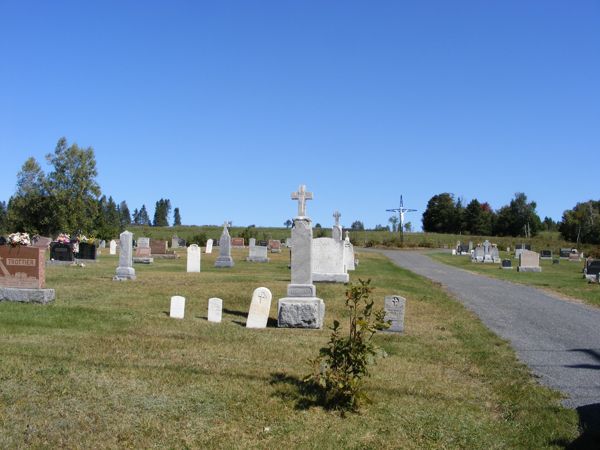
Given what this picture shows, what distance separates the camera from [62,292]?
15.8 meters

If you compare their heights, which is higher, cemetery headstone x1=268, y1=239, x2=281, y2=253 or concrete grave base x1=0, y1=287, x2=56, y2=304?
cemetery headstone x1=268, y1=239, x2=281, y2=253

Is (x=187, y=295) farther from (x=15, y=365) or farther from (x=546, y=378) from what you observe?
(x=546, y=378)

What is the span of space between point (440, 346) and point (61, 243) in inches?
860

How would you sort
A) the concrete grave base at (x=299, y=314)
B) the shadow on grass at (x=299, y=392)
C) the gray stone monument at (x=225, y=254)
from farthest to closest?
the gray stone monument at (x=225, y=254) → the concrete grave base at (x=299, y=314) → the shadow on grass at (x=299, y=392)

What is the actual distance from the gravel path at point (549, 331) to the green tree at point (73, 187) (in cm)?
5385

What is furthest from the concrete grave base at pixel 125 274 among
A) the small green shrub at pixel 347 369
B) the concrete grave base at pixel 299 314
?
the small green shrub at pixel 347 369

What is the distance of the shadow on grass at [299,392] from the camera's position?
6634 millimetres

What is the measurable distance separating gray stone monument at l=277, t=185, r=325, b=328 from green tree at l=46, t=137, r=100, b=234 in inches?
2314

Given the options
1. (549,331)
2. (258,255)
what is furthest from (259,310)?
(258,255)

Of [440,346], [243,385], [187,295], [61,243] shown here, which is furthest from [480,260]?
[243,385]

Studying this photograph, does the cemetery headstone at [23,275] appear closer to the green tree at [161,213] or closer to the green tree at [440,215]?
the green tree at [440,215]

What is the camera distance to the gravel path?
27.2 ft

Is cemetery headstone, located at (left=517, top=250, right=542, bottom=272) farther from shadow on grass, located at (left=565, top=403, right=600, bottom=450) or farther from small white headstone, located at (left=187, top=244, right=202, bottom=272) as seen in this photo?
shadow on grass, located at (left=565, top=403, right=600, bottom=450)

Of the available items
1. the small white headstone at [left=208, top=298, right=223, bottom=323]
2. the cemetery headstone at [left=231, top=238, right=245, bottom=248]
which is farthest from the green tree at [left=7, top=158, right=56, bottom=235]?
the small white headstone at [left=208, top=298, right=223, bottom=323]
